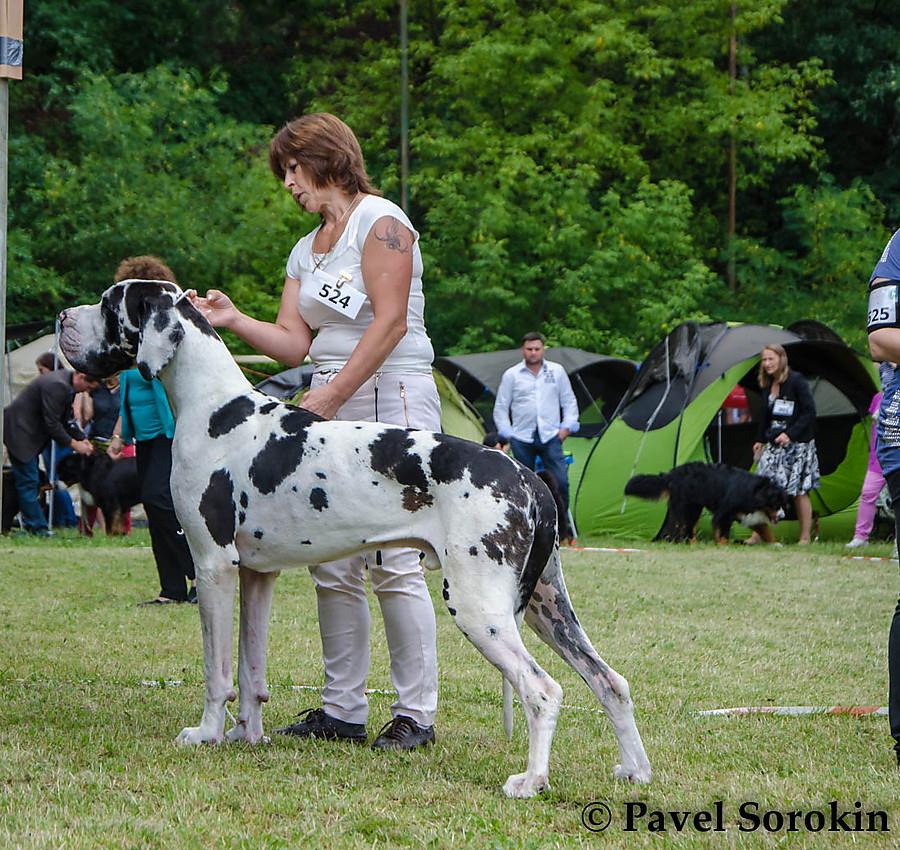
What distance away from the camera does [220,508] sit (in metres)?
4.11

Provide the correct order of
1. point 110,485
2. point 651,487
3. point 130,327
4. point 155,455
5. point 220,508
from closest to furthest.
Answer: point 220,508, point 130,327, point 155,455, point 651,487, point 110,485

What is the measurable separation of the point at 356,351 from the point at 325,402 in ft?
0.63

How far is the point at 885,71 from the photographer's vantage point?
2494cm

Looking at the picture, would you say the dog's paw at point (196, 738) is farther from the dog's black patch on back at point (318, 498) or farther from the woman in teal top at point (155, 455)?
the woman in teal top at point (155, 455)

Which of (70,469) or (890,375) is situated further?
(70,469)

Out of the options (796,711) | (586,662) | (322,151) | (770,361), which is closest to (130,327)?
(322,151)

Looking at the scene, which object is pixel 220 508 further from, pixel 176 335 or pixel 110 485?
pixel 110 485

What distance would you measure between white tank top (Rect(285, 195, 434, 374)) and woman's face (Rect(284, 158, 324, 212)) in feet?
0.48

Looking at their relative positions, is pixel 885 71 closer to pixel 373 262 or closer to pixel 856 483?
pixel 856 483

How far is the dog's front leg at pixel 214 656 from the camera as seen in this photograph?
4180 mm

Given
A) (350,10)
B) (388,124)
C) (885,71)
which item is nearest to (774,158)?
(885,71)

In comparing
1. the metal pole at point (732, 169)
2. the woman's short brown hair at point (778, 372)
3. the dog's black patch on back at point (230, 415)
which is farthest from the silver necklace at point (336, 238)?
the metal pole at point (732, 169)

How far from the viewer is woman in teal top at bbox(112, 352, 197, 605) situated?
7.64m

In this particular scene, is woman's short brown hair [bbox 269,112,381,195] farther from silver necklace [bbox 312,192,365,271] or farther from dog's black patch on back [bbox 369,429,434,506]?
dog's black patch on back [bbox 369,429,434,506]
